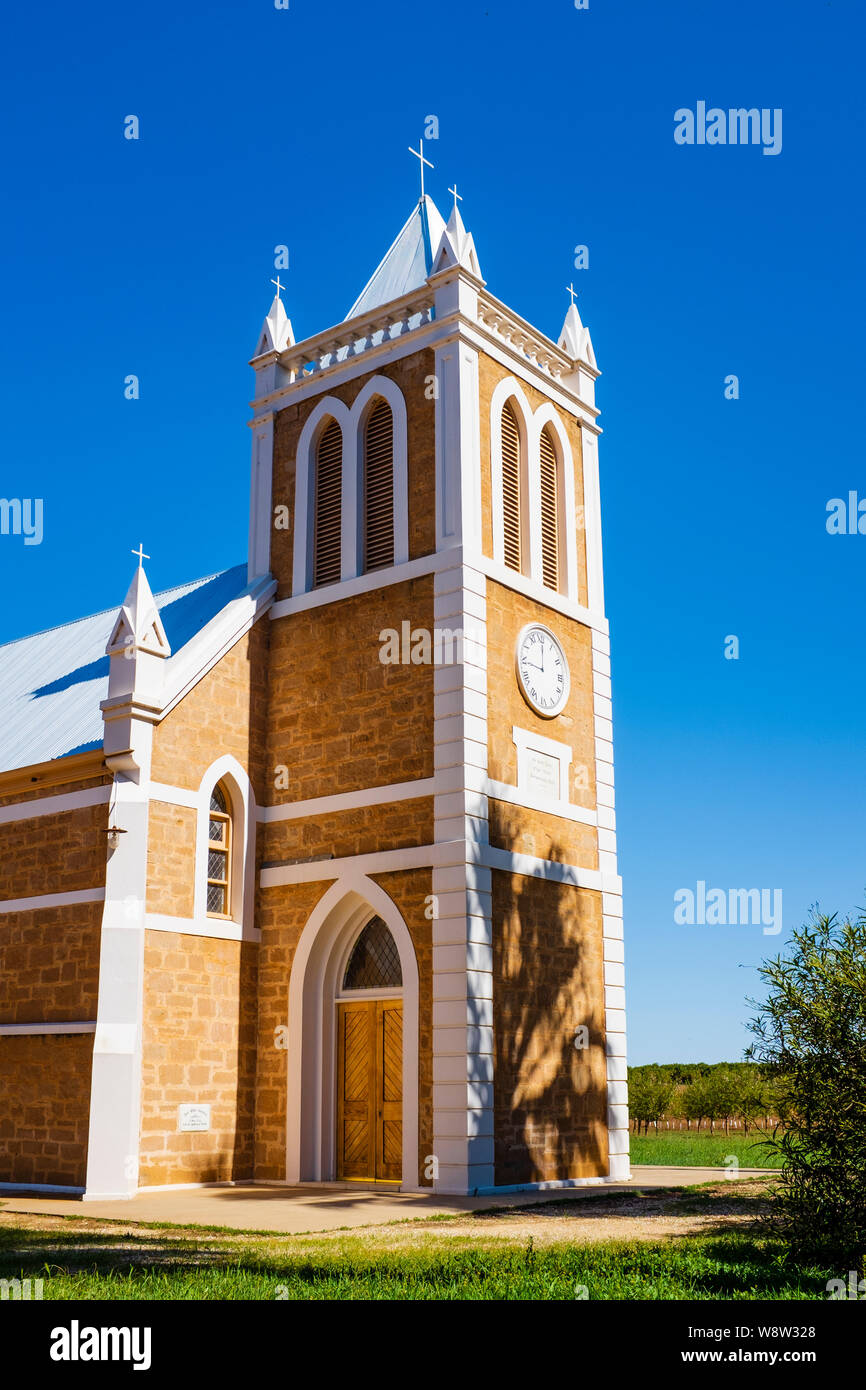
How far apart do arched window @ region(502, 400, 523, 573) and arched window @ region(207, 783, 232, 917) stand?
598 cm

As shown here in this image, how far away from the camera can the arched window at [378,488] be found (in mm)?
20250

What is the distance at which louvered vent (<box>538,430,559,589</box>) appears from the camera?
21.6 meters

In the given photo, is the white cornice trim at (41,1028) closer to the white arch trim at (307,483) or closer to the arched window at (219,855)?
the arched window at (219,855)

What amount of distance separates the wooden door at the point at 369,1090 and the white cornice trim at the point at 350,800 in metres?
2.90

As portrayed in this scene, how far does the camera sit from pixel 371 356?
68.7 ft

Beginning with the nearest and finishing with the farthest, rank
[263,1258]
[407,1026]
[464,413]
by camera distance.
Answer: [263,1258]
[407,1026]
[464,413]

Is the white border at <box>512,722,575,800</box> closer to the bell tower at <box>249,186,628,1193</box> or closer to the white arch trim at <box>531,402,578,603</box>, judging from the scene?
the bell tower at <box>249,186,628,1193</box>

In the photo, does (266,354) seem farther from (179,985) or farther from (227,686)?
(179,985)

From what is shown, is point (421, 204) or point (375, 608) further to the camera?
point (421, 204)

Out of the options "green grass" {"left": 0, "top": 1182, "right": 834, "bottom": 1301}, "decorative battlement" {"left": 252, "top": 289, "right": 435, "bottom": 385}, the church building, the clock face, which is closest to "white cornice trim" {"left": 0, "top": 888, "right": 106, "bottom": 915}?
the church building

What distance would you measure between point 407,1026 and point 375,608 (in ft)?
20.9

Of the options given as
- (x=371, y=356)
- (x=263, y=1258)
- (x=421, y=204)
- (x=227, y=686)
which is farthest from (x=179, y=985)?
(x=421, y=204)

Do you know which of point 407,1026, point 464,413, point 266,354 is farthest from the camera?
point 266,354
